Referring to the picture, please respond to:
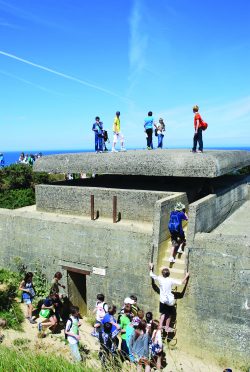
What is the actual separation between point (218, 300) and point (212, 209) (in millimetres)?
2790

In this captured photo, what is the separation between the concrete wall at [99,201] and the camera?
1045 centimetres

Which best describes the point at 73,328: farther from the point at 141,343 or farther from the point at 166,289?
the point at 166,289

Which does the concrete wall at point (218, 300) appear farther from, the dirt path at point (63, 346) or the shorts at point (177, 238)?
the shorts at point (177, 238)

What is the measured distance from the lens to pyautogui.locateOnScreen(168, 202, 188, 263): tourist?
8781 millimetres

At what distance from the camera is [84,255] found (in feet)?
33.1

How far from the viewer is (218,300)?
8.34 meters

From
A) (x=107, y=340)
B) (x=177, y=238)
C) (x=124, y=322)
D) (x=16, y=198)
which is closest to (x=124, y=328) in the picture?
(x=124, y=322)

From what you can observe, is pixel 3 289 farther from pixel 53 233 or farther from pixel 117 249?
pixel 117 249

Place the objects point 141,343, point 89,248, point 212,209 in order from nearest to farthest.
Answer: point 141,343 → point 89,248 → point 212,209

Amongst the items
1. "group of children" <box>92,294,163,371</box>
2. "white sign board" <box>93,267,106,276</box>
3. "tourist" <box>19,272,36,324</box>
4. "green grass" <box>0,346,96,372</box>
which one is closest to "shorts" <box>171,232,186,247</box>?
"group of children" <box>92,294,163,371</box>

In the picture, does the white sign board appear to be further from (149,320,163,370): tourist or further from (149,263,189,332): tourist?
(149,320,163,370): tourist

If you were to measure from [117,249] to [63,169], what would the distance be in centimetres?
391

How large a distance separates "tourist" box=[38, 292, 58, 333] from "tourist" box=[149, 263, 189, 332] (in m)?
2.52

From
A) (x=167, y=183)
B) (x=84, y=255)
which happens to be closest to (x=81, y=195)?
(x=84, y=255)
